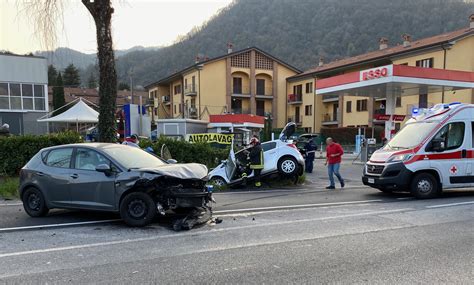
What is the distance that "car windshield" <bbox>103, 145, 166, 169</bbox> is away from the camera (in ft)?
23.3

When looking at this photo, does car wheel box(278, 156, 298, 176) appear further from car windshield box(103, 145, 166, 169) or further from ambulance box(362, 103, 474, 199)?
car windshield box(103, 145, 166, 169)

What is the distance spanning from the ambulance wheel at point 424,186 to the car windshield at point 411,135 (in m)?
0.89

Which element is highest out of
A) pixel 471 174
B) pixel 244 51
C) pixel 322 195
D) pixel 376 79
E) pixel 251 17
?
pixel 251 17

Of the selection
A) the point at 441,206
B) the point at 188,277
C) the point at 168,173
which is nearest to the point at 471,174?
the point at 441,206

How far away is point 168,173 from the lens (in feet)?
22.0

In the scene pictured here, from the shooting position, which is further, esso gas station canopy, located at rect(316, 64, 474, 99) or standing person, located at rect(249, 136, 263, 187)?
esso gas station canopy, located at rect(316, 64, 474, 99)

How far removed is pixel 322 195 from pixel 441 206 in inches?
122

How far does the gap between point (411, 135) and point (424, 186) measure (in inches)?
60.4

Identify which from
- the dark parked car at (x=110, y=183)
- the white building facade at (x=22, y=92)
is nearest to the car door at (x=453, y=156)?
the dark parked car at (x=110, y=183)

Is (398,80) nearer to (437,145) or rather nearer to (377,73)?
(377,73)

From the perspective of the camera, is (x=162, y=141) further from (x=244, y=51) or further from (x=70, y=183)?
(x=244, y=51)

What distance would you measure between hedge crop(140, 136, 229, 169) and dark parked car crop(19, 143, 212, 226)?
6744 mm

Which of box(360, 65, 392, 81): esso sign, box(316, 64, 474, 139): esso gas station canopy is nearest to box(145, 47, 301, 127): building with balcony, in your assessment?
box(316, 64, 474, 139): esso gas station canopy

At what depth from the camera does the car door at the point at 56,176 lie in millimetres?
7258
